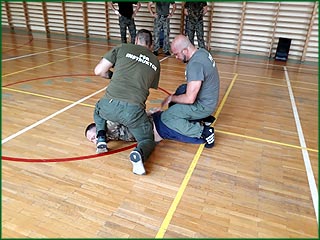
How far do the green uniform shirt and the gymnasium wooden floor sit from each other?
1.93 feet

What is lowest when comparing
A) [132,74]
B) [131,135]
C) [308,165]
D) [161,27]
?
[308,165]

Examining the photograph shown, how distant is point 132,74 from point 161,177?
1021 mm

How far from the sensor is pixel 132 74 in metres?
2.77

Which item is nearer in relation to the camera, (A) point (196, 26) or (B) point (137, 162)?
(B) point (137, 162)

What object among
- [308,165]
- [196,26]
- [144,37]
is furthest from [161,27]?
[308,165]

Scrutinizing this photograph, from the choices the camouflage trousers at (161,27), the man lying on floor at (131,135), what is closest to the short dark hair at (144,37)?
the man lying on floor at (131,135)

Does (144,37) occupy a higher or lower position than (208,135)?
higher

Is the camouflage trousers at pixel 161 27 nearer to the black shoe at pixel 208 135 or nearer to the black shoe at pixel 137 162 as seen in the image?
the black shoe at pixel 208 135

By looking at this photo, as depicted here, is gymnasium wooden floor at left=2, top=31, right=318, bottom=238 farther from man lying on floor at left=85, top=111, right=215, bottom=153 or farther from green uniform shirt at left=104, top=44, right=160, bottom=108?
green uniform shirt at left=104, top=44, right=160, bottom=108

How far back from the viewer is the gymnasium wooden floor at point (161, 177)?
1988 millimetres

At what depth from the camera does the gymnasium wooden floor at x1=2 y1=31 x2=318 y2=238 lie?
6.52 feet

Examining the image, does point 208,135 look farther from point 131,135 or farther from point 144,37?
point 144,37

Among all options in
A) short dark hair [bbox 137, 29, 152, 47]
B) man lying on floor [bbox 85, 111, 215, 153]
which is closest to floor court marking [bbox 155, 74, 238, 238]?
man lying on floor [bbox 85, 111, 215, 153]

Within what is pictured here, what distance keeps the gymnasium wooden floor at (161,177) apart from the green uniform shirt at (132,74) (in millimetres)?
587
